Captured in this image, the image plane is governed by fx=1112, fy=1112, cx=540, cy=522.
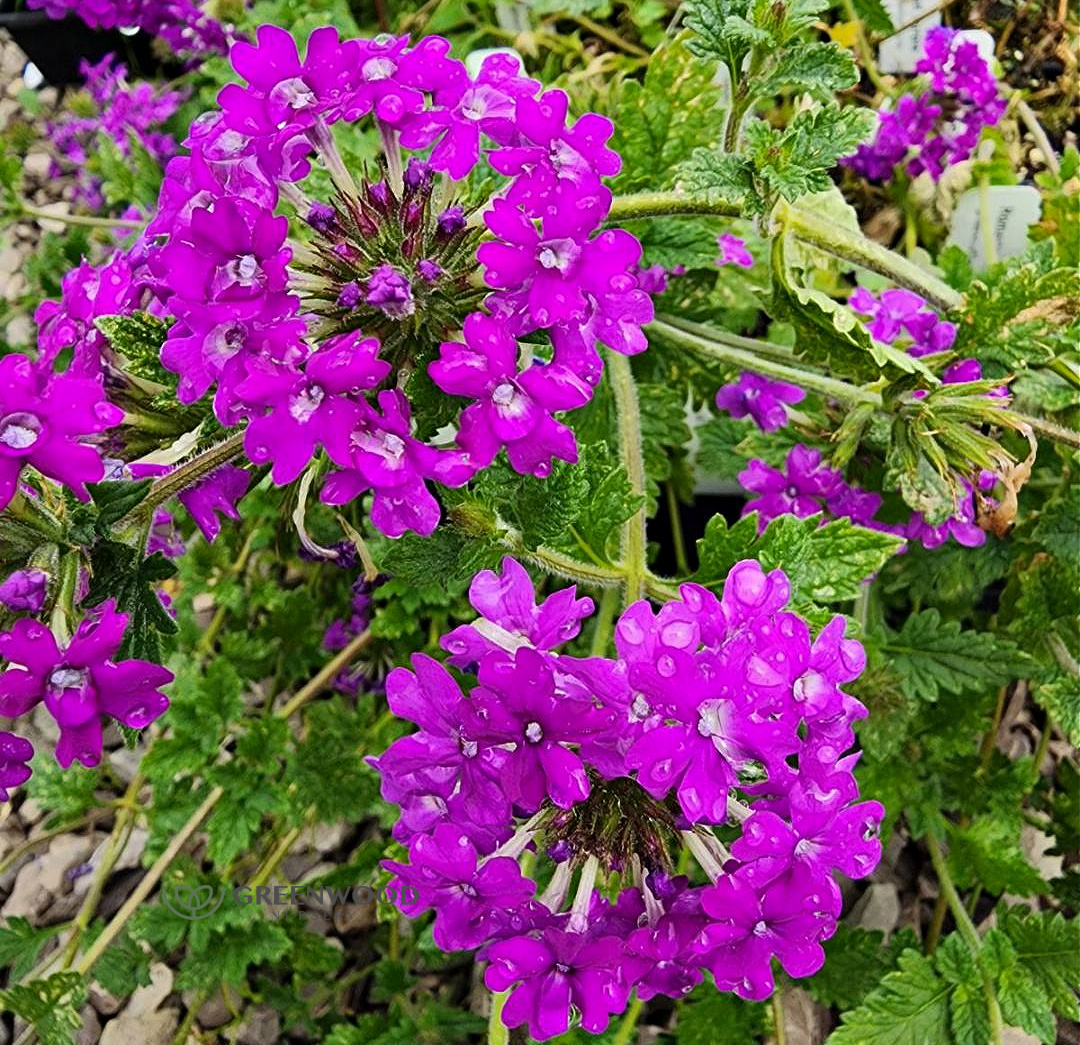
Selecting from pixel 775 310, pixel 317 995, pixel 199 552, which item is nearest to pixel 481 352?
pixel 775 310

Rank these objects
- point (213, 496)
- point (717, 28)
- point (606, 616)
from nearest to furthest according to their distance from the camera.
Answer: point (213, 496)
point (717, 28)
point (606, 616)

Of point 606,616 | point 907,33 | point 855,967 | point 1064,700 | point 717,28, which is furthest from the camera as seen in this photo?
point 907,33

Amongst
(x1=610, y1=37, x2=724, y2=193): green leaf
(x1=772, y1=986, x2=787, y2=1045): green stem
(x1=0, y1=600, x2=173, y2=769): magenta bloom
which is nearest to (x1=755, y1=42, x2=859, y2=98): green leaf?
(x1=610, y1=37, x2=724, y2=193): green leaf

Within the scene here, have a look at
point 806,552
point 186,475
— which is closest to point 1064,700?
point 806,552

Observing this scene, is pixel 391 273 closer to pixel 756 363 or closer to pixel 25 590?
pixel 25 590

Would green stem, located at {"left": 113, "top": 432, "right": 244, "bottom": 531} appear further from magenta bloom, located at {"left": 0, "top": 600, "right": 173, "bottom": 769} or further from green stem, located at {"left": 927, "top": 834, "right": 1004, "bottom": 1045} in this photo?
green stem, located at {"left": 927, "top": 834, "right": 1004, "bottom": 1045}

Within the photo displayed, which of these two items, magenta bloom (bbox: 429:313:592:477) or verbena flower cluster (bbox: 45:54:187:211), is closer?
magenta bloom (bbox: 429:313:592:477)
